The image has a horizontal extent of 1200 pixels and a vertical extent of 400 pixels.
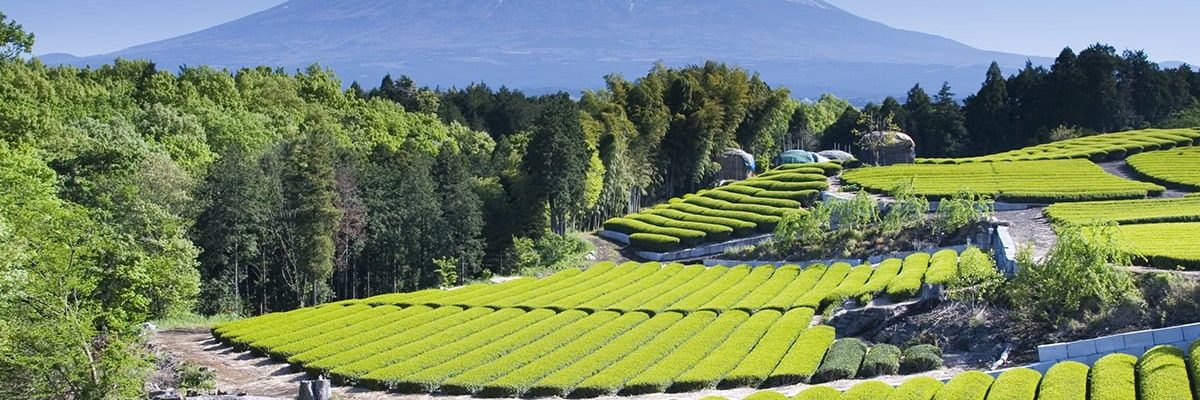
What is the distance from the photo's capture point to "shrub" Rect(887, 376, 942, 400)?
21844 mm

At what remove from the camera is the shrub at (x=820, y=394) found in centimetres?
2269

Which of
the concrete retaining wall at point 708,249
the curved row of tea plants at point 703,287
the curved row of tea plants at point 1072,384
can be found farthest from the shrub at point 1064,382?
the concrete retaining wall at point 708,249

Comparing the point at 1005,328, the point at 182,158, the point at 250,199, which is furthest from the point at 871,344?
the point at 182,158

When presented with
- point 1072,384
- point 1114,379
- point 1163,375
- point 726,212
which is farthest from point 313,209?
point 1163,375

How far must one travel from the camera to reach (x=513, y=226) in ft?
200

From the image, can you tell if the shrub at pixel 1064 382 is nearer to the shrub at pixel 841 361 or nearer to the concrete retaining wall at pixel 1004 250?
the shrub at pixel 841 361

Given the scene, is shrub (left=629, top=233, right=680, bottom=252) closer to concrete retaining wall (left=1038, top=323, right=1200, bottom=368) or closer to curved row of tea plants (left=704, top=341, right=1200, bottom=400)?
concrete retaining wall (left=1038, top=323, right=1200, bottom=368)

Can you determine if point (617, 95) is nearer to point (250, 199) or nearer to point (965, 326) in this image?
point (250, 199)

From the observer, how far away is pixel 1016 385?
2211cm

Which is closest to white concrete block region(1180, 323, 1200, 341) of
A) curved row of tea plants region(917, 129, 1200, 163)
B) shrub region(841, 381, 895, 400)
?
shrub region(841, 381, 895, 400)

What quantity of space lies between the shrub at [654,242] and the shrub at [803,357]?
78.7 ft

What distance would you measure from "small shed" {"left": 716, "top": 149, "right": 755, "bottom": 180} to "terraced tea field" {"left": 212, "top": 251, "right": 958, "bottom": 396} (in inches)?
1354

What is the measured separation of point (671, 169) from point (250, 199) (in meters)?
33.6

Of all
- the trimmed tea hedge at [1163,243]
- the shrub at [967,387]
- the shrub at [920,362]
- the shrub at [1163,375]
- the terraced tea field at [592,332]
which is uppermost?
the trimmed tea hedge at [1163,243]
